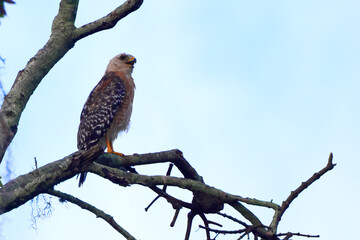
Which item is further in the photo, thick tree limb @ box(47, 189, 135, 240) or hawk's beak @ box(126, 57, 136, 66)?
hawk's beak @ box(126, 57, 136, 66)

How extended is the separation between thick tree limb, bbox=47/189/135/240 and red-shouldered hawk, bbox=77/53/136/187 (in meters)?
3.94

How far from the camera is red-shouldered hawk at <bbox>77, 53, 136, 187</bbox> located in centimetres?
967

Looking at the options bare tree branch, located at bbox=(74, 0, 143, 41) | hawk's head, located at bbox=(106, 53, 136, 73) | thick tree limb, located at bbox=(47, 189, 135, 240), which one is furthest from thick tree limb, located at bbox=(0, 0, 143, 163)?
hawk's head, located at bbox=(106, 53, 136, 73)

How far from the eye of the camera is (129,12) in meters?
6.37

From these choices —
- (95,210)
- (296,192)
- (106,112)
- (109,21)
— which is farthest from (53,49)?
(106,112)

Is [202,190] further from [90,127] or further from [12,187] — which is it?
[90,127]

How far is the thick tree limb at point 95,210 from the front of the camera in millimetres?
5051

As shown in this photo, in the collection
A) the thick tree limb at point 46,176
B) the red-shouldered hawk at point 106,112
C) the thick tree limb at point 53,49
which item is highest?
the red-shouldered hawk at point 106,112

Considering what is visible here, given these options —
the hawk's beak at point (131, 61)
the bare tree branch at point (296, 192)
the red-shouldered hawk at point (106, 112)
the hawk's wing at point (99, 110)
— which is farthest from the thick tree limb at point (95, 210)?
the hawk's beak at point (131, 61)

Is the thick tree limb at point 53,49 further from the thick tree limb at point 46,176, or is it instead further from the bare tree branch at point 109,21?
the thick tree limb at point 46,176

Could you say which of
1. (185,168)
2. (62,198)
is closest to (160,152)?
(185,168)

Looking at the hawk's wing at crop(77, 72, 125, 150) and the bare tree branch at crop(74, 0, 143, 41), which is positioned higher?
the hawk's wing at crop(77, 72, 125, 150)

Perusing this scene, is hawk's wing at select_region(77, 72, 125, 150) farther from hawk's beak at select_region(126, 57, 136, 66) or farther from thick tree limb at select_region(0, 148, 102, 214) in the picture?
thick tree limb at select_region(0, 148, 102, 214)

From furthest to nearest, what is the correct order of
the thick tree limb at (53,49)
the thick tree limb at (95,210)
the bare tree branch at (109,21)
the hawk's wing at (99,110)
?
the hawk's wing at (99,110), the bare tree branch at (109,21), the thick tree limb at (53,49), the thick tree limb at (95,210)
